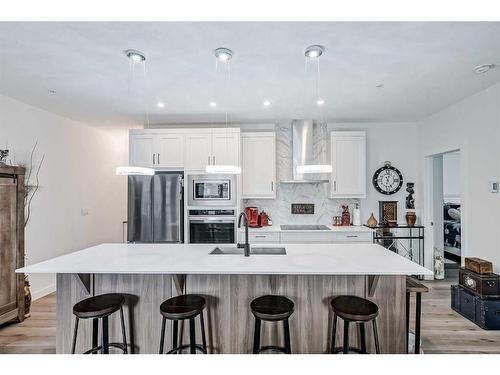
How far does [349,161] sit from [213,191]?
2.17m

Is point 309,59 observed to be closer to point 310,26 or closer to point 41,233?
point 310,26

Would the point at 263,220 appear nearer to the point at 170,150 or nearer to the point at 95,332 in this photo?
the point at 170,150

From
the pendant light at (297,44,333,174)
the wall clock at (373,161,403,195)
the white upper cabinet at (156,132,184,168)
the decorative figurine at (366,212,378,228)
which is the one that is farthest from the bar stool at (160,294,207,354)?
the wall clock at (373,161,403,195)

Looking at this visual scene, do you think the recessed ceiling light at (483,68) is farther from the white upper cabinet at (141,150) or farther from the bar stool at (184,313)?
the white upper cabinet at (141,150)

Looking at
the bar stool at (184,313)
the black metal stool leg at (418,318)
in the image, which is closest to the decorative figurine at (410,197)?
the black metal stool leg at (418,318)

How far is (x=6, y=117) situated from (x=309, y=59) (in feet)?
11.7

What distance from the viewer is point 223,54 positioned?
88.2 inches

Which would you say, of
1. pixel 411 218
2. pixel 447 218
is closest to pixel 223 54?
pixel 411 218

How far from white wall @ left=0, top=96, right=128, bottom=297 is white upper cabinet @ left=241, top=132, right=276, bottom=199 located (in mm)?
2617

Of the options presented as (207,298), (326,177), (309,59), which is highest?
(309,59)

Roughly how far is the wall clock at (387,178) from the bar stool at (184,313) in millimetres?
3682

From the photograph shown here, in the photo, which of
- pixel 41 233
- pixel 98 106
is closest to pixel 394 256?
pixel 98 106

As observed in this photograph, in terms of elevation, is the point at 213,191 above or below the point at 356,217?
above

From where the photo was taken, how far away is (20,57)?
2330mm
